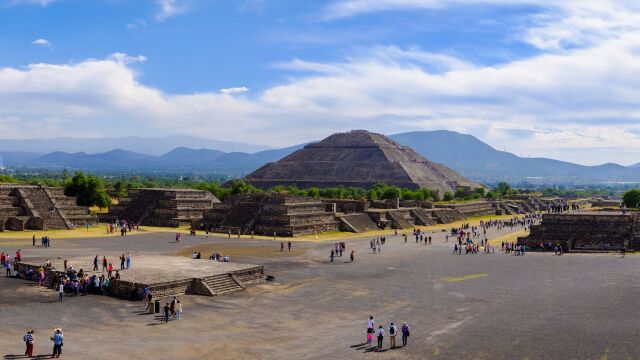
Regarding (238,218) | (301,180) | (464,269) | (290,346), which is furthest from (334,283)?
(301,180)

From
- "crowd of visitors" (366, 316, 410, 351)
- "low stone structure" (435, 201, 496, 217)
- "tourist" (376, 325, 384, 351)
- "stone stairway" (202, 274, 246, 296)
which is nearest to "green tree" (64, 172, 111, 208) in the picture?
"low stone structure" (435, 201, 496, 217)

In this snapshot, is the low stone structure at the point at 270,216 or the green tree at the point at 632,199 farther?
the green tree at the point at 632,199

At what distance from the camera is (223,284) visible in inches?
1257

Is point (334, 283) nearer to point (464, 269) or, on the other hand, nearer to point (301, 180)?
point (464, 269)

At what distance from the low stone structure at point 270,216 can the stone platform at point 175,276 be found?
1015 inches

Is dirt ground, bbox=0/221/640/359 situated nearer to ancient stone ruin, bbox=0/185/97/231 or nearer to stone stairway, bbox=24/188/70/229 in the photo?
ancient stone ruin, bbox=0/185/97/231

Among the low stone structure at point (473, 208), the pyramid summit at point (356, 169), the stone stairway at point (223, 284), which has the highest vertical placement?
the pyramid summit at point (356, 169)

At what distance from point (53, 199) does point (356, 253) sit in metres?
36.5

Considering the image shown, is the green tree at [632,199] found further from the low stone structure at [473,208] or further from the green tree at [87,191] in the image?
the green tree at [87,191]

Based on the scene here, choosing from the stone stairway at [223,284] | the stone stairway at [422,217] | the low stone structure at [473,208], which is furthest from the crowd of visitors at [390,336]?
the low stone structure at [473,208]

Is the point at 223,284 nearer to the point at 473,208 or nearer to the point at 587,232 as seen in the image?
the point at 587,232

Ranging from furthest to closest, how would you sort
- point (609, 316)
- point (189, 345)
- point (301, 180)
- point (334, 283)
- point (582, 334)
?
point (301, 180), point (334, 283), point (609, 316), point (582, 334), point (189, 345)

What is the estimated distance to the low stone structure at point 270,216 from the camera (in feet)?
209

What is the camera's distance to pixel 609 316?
26.4 meters
